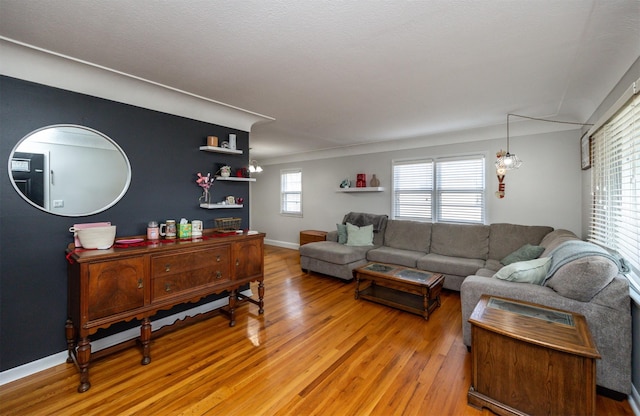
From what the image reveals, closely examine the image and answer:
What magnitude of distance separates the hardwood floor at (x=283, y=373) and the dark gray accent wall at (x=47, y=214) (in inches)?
13.8

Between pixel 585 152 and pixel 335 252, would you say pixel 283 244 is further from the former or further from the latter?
pixel 585 152

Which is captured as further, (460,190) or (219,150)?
(460,190)

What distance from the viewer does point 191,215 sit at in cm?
305

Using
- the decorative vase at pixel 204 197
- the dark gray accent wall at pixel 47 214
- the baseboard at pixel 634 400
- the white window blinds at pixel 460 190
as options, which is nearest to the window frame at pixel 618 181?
the baseboard at pixel 634 400

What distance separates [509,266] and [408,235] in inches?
90.3

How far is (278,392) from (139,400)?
0.93 metres

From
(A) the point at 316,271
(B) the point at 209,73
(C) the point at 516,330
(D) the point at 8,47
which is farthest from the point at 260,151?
(C) the point at 516,330

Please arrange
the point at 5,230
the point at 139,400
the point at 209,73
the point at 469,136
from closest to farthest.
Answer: the point at 139,400
the point at 5,230
the point at 209,73
the point at 469,136

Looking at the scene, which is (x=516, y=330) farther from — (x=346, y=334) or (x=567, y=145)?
(x=567, y=145)

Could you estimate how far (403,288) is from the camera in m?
3.15

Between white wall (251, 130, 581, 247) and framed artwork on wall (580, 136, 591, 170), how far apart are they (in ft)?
0.61

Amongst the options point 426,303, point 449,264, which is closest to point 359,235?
point 449,264

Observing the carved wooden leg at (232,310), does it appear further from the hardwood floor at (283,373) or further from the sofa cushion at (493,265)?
the sofa cushion at (493,265)

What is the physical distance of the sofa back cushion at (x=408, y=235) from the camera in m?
4.52
